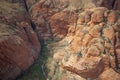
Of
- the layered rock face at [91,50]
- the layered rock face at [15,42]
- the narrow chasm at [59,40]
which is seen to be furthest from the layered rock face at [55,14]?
the layered rock face at [15,42]

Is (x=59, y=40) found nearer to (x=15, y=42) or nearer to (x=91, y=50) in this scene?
(x=91, y=50)

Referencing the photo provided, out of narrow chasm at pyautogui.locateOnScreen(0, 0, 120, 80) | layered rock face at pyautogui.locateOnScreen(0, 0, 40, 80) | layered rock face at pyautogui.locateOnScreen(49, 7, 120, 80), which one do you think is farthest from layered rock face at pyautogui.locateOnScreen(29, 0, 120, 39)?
layered rock face at pyautogui.locateOnScreen(0, 0, 40, 80)

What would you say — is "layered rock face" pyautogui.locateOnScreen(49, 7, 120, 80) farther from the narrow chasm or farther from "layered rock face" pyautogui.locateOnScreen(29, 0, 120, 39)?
"layered rock face" pyautogui.locateOnScreen(29, 0, 120, 39)

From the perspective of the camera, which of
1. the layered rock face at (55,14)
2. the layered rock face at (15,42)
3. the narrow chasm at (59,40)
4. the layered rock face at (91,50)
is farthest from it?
the layered rock face at (55,14)

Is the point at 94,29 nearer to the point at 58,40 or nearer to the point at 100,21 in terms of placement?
the point at 100,21

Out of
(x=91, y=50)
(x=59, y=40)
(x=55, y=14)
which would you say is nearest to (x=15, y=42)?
(x=59, y=40)

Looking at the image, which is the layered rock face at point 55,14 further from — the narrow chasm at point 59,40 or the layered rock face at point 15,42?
the layered rock face at point 15,42

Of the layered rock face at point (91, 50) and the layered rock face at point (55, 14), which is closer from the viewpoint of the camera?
the layered rock face at point (91, 50)
